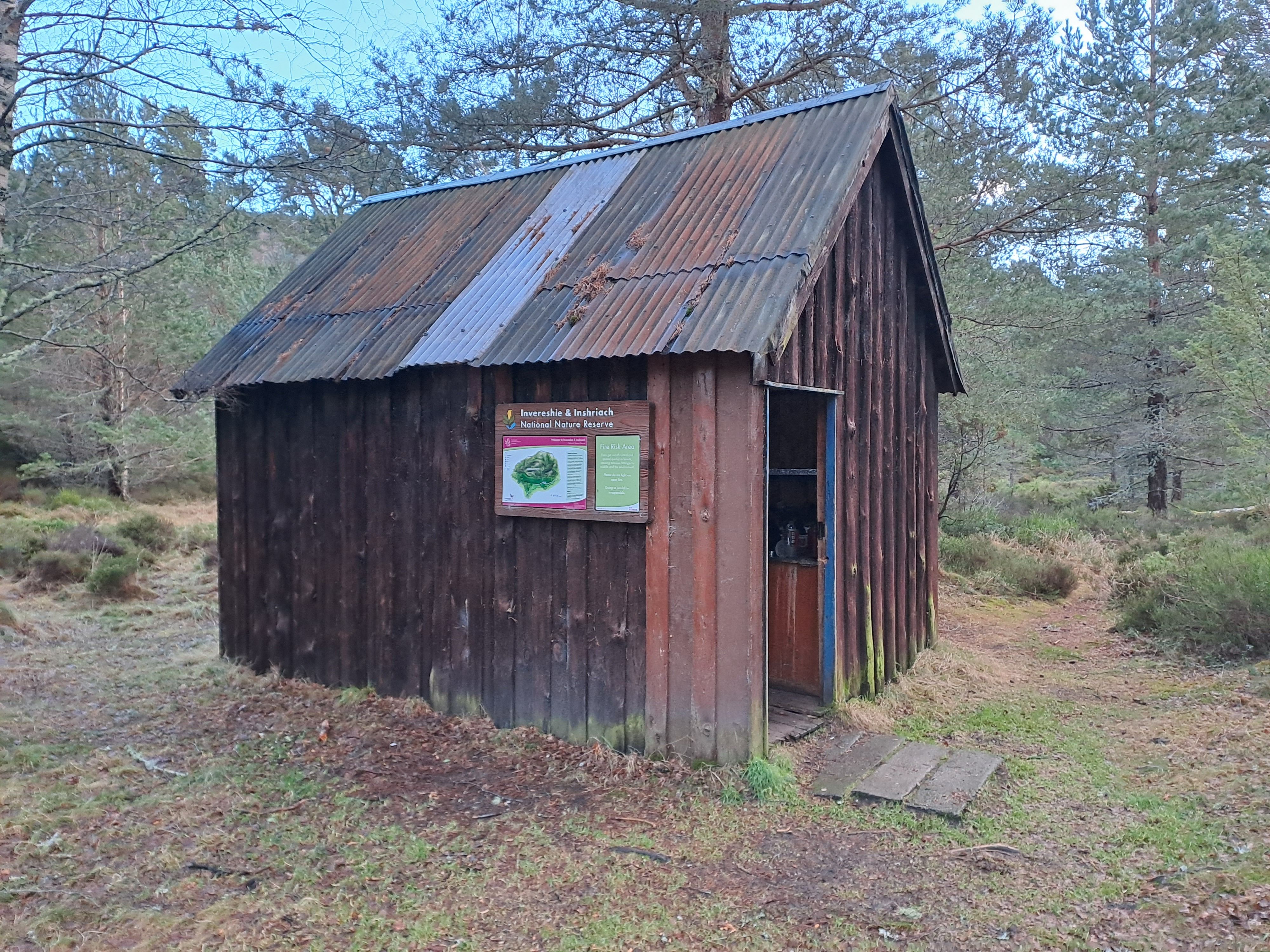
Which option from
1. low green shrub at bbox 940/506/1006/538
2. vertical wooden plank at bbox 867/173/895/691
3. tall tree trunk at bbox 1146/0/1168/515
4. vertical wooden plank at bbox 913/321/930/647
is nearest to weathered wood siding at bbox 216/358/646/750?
vertical wooden plank at bbox 867/173/895/691

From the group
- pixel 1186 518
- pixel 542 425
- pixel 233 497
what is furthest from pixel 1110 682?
pixel 1186 518

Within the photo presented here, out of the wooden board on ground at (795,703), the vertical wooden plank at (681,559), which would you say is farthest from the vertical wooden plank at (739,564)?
the wooden board on ground at (795,703)

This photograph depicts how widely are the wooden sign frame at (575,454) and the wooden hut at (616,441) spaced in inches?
0.7

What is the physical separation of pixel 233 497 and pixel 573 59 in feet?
23.5

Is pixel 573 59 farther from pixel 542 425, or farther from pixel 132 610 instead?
pixel 132 610

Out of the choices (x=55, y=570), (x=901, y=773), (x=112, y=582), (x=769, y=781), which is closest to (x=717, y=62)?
(x=901, y=773)

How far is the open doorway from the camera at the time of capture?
22.1 ft

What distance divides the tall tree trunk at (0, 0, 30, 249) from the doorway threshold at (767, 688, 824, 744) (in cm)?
587

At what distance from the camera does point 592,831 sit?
4879 mm

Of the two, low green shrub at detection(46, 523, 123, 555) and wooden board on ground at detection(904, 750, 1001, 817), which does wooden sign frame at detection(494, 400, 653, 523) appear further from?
low green shrub at detection(46, 523, 123, 555)

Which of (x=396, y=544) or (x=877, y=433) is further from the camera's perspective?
(x=877, y=433)

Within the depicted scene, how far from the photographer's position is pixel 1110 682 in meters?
7.98

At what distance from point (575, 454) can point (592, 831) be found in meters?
2.39

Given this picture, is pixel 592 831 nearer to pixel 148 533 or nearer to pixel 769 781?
pixel 769 781
